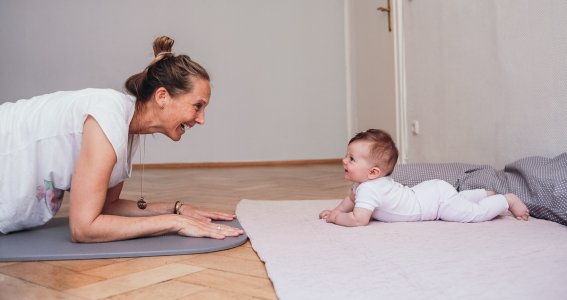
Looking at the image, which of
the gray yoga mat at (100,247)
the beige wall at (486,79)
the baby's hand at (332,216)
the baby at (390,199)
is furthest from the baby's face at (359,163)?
the beige wall at (486,79)

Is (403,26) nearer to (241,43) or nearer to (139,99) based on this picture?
(241,43)

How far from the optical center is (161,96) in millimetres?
1517

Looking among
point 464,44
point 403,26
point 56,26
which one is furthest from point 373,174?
point 56,26

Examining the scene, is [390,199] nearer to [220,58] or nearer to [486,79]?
[486,79]

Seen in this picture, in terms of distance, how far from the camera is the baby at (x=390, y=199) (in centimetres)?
158

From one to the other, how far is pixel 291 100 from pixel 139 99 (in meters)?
3.23

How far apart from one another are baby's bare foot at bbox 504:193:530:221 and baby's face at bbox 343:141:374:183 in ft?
1.52

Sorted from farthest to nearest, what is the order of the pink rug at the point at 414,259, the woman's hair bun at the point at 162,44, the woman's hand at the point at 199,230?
the woman's hair bun at the point at 162,44 → the woman's hand at the point at 199,230 → the pink rug at the point at 414,259

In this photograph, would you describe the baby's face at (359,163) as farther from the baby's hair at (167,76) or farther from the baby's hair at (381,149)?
the baby's hair at (167,76)

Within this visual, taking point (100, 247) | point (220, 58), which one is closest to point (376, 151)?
point (100, 247)

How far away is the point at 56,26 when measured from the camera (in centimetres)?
466

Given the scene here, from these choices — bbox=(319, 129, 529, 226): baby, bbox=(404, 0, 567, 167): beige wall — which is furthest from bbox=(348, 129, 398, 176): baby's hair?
bbox=(404, 0, 567, 167): beige wall

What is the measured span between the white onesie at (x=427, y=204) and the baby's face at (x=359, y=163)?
3 cm

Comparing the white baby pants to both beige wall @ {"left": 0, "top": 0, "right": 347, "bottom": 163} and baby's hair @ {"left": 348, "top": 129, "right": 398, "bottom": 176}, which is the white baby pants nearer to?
baby's hair @ {"left": 348, "top": 129, "right": 398, "bottom": 176}
